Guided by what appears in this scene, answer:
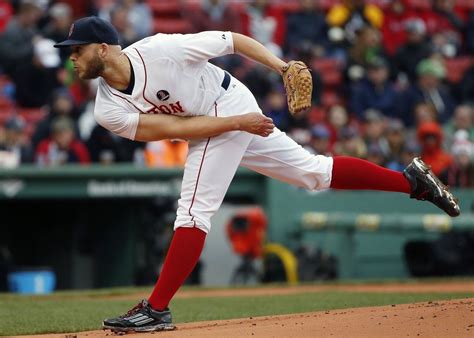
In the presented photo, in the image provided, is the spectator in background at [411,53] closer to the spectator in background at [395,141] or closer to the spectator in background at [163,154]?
the spectator in background at [395,141]

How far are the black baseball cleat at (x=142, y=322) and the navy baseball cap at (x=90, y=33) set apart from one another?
1.35m

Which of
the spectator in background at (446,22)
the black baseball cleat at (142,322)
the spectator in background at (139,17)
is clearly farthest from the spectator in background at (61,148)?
the spectator in background at (446,22)

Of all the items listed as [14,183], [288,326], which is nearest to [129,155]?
[14,183]

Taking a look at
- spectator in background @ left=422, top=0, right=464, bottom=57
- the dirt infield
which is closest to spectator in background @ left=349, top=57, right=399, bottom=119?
spectator in background @ left=422, top=0, right=464, bottom=57

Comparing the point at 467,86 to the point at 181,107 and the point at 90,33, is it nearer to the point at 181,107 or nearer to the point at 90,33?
the point at 181,107

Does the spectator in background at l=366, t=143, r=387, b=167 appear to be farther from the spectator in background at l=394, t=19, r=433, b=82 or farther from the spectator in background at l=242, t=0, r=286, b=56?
the spectator in background at l=394, t=19, r=433, b=82

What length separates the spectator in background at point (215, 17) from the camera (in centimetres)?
1317

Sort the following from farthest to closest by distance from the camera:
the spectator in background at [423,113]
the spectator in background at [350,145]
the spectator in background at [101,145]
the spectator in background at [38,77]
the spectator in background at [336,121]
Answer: the spectator in background at [423,113]
the spectator in background at [336,121]
the spectator in background at [38,77]
the spectator in background at [350,145]
the spectator in background at [101,145]

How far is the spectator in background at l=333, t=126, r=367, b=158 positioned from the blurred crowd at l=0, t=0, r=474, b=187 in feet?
0.07

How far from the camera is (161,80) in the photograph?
5.29 m

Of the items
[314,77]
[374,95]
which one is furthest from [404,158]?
[374,95]

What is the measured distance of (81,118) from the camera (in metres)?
10.9

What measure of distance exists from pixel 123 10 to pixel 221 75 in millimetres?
6794

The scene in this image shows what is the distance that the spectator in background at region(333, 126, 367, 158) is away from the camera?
1119 cm
